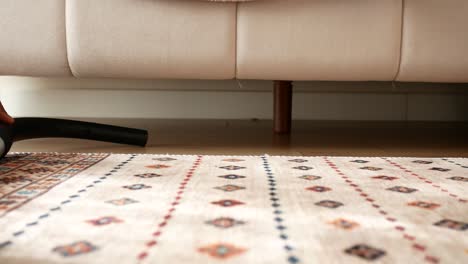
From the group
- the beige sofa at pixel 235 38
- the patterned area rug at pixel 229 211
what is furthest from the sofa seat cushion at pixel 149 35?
the patterned area rug at pixel 229 211

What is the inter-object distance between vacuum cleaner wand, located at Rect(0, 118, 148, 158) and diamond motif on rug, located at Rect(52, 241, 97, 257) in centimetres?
63

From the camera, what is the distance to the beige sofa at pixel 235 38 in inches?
49.7

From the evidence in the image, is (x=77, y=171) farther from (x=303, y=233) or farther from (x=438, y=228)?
(x=438, y=228)

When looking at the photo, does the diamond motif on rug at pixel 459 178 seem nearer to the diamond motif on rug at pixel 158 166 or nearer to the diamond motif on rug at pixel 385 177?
the diamond motif on rug at pixel 385 177

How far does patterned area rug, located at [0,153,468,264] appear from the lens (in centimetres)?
58

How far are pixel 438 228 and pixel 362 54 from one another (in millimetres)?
691

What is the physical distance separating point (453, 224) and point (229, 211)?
28 cm

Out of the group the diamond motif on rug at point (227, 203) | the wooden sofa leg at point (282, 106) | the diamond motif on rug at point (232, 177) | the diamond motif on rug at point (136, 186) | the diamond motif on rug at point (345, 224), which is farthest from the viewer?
the wooden sofa leg at point (282, 106)

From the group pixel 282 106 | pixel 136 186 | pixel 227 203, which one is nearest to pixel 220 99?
pixel 282 106

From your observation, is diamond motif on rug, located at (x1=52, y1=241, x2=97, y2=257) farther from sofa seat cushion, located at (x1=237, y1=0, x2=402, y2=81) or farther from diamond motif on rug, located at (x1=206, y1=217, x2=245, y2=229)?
sofa seat cushion, located at (x1=237, y1=0, x2=402, y2=81)

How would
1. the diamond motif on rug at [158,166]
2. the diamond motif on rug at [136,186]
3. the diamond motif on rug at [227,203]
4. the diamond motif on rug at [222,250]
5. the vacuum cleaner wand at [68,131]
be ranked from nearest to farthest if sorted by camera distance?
the diamond motif on rug at [222,250] < the diamond motif on rug at [227,203] < the diamond motif on rug at [136,186] < the diamond motif on rug at [158,166] < the vacuum cleaner wand at [68,131]

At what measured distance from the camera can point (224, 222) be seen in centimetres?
69

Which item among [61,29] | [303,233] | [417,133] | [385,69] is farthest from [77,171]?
[417,133]

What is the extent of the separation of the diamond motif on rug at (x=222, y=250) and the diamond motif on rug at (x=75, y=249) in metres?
0.11
